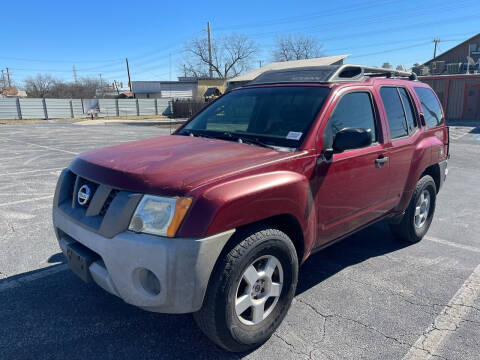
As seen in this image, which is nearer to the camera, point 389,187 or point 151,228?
point 151,228

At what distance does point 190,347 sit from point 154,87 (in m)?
64.7

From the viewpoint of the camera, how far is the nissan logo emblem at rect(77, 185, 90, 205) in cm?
254

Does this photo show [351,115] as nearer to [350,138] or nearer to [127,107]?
[350,138]

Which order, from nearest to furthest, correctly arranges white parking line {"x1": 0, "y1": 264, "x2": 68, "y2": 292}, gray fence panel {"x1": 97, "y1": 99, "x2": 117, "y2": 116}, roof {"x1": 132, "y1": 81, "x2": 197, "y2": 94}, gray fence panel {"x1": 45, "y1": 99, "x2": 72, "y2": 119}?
white parking line {"x1": 0, "y1": 264, "x2": 68, "y2": 292}, gray fence panel {"x1": 45, "y1": 99, "x2": 72, "y2": 119}, gray fence panel {"x1": 97, "y1": 99, "x2": 117, "y2": 116}, roof {"x1": 132, "y1": 81, "x2": 197, "y2": 94}

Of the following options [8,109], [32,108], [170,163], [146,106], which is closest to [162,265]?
[170,163]

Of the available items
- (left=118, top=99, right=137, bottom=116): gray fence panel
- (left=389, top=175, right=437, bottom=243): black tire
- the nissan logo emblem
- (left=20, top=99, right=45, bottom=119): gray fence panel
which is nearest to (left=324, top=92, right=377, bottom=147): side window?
(left=389, top=175, right=437, bottom=243): black tire

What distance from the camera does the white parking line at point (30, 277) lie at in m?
3.33

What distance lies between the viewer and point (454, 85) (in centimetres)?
2608

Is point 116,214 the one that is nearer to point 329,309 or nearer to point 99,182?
point 99,182

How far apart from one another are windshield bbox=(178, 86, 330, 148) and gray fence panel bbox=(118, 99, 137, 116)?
134ft

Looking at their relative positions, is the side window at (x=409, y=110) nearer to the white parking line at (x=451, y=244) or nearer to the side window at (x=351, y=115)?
the side window at (x=351, y=115)

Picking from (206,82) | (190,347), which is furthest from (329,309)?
(206,82)

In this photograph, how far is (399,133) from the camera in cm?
387

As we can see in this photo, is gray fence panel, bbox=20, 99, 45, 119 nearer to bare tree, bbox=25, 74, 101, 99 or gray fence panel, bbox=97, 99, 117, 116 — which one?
gray fence panel, bbox=97, 99, 117, 116
